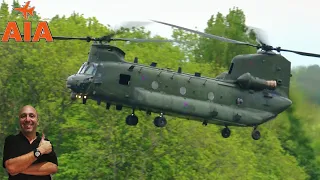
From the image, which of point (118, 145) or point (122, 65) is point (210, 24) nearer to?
point (118, 145)

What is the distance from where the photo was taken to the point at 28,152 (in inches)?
374

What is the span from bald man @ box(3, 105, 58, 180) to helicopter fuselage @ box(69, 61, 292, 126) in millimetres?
23755

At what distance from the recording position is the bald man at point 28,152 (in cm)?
941

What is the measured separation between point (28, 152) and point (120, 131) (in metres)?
56.4

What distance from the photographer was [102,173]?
64.6m

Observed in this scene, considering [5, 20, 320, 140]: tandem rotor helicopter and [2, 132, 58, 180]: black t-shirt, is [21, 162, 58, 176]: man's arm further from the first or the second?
[5, 20, 320, 140]: tandem rotor helicopter

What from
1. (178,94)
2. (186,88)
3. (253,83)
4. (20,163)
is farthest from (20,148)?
(253,83)

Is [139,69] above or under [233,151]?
above

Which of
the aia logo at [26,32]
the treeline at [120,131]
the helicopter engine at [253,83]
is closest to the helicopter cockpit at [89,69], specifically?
the helicopter engine at [253,83]

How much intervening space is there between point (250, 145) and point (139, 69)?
1788 inches

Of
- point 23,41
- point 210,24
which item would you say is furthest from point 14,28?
point 210,24

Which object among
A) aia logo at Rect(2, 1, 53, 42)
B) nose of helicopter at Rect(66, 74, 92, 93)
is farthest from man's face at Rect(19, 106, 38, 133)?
aia logo at Rect(2, 1, 53, 42)

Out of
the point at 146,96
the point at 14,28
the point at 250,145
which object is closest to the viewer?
the point at 146,96

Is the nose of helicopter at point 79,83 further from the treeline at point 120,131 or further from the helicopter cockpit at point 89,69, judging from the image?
the treeline at point 120,131
